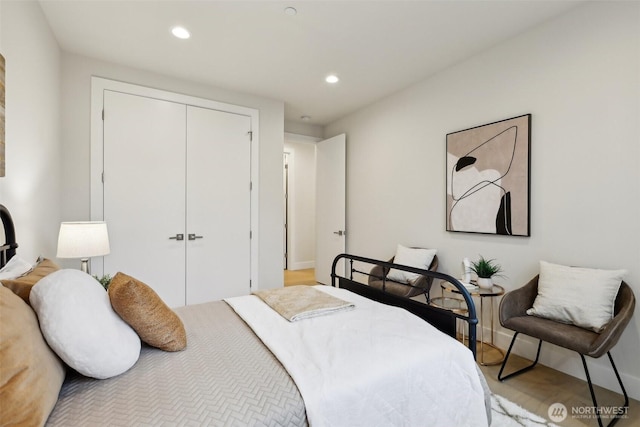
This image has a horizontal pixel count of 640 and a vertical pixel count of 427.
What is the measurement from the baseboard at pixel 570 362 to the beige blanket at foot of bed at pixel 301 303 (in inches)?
68.1

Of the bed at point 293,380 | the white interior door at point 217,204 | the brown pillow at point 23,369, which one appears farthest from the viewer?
the white interior door at point 217,204

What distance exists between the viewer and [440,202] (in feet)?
10.4

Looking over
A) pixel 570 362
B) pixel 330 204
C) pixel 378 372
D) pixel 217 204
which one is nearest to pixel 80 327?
pixel 378 372

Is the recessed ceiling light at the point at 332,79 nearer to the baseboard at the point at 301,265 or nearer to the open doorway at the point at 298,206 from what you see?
the open doorway at the point at 298,206

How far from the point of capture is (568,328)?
192 centimetres

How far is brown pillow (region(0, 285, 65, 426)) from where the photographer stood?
0.75 meters

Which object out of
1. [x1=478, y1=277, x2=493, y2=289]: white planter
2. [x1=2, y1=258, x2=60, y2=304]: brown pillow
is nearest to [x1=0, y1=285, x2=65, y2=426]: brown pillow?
[x1=2, y1=258, x2=60, y2=304]: brown pillow

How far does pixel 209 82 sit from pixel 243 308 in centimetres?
260

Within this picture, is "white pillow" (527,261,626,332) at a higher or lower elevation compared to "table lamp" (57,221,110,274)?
lower

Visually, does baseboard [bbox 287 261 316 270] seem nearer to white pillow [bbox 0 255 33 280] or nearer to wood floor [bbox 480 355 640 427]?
wood floor [bbox 480 355 640 427]

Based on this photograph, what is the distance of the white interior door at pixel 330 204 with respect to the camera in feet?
14.6

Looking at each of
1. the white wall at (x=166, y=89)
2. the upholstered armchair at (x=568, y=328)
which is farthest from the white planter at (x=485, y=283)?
the white wall at (x=166, y=89)

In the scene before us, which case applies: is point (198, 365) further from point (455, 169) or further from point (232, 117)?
point (232, 117)

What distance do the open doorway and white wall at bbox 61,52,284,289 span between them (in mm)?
2556
